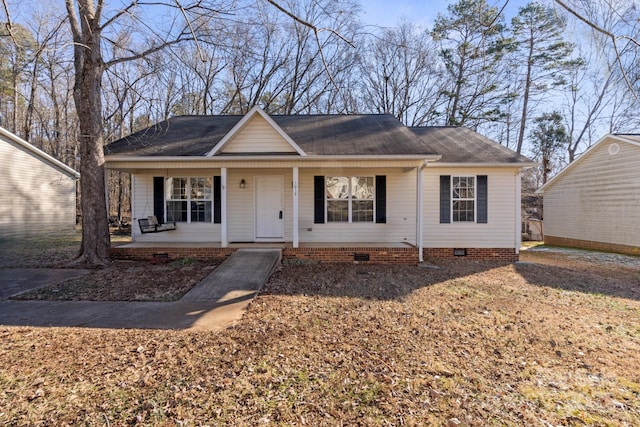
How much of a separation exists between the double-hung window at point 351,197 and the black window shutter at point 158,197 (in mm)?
5299

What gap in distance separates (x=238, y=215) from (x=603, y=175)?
48.0 ft

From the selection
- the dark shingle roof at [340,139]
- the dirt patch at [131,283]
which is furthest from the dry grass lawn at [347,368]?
the dark shingle roof at [340,139]

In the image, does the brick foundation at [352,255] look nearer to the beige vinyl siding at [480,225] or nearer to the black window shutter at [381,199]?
the black window shutter at [381,199]

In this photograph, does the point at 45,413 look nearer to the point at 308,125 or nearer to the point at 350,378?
the point at 350,378

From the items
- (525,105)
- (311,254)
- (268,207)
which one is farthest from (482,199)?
(525,105)

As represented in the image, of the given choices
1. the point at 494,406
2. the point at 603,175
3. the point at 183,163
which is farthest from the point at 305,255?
the point at 603,175

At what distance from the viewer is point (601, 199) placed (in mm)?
12508

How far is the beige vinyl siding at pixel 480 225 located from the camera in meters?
9.55

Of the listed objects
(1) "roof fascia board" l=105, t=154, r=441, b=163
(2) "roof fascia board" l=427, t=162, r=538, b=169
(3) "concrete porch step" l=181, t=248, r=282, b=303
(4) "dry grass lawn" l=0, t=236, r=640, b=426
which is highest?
(1) "roof fascia board" l=105, t=154, r=441, b=163

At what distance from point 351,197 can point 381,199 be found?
945 mm

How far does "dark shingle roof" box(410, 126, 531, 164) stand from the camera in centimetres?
942

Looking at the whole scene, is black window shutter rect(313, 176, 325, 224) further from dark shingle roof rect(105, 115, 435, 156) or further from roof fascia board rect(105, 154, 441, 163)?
roof fascia board rect(105, 154, 441, 163)

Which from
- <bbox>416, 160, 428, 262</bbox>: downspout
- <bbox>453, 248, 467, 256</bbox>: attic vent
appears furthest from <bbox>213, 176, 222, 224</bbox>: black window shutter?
<bbox>453, 248, 467, 256</bbox>: attic vent

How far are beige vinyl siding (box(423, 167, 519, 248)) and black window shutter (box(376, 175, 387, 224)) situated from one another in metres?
1.32
